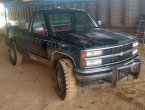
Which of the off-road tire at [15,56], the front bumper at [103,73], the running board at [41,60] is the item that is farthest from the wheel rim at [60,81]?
the off-road tire at [15,56]

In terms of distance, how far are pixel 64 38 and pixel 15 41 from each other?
3406 mm

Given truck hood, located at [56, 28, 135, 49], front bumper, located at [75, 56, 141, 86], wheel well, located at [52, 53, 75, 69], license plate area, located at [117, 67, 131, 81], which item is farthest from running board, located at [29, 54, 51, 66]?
license plate area, located at [117, 67, 131, 81]

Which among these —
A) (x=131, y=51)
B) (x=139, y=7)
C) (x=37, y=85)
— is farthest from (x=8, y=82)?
(x=139, y=7)

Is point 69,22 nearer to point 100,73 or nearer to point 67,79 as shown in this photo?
point 67,79

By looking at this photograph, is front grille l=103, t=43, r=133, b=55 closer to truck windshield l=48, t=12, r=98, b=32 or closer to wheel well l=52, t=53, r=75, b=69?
wheel well l=52, t=53, r=75, b=69

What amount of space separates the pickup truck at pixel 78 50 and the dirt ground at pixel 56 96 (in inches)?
11.6

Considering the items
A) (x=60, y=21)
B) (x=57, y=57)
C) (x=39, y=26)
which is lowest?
(x=57, y=57)

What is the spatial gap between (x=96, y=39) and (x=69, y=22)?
150 cm

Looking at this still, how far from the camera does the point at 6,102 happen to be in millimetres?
5535

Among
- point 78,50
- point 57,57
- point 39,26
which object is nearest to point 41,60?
point 39,26

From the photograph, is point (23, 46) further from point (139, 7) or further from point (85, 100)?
point (139, 7)

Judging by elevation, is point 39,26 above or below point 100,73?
above

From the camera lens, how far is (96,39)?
5.23 metres

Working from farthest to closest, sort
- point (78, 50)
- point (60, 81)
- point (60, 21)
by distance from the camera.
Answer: point (60, 21) → point (60, 81) → point (78, 50)
